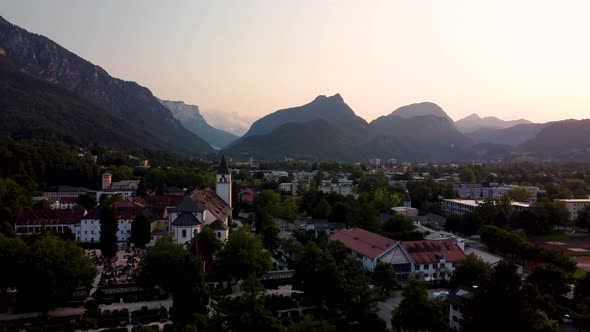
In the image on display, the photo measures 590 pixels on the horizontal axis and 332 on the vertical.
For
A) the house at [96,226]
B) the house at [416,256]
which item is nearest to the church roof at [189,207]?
the house at [96,226]

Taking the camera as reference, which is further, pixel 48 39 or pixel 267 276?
pixel 48 39

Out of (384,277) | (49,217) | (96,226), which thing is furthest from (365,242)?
(49,217)

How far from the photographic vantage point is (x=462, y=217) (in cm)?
5084

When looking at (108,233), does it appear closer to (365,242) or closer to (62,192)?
(365,242)

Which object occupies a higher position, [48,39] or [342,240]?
[48,39]

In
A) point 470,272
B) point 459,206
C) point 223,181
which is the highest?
point 223,181

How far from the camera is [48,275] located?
77.3 ft

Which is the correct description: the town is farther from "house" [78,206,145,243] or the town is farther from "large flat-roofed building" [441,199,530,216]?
"large flat-roofed building" [441,199,530,216]

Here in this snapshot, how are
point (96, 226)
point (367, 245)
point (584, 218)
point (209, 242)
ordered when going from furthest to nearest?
point (584, 218)
point (96, 226)
point (367, 245)
point (209, 242)

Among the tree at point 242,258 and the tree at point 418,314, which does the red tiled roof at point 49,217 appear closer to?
the tree at point 242,258

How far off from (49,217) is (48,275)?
2477 cm

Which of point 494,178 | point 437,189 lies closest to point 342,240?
point 437,189

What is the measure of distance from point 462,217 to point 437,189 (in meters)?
27.0

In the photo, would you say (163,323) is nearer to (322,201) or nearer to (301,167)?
(322,201)
